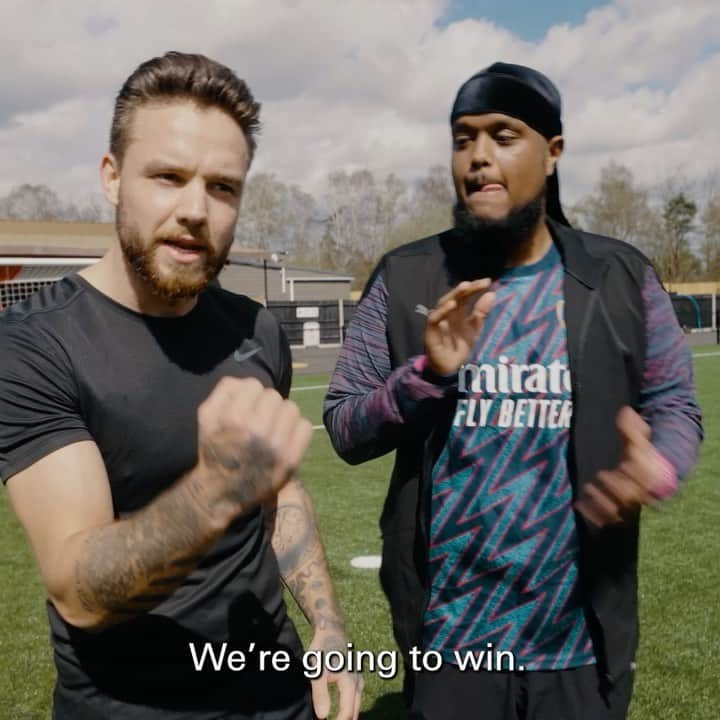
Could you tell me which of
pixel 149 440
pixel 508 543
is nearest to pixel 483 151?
pixel 508 543

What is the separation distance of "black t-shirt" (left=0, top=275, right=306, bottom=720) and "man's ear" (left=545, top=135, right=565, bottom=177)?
121 cm

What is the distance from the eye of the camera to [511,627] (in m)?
2.43

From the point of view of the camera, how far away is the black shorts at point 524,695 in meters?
2.42

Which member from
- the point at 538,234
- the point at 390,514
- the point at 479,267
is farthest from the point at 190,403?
the point at 538,234

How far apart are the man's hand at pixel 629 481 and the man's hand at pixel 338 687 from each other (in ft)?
2.62

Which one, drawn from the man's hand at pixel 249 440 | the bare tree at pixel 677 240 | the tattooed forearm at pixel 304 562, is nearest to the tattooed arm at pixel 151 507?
the man's hand at pixel 249 440

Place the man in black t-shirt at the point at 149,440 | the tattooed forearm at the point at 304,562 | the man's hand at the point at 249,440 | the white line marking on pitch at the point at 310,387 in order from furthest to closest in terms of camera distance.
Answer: the white line marking on pitch at the point at 310,387, the tattooed forearm at the point at 304,562, the man in black t-shirt at the point at 149,440, the man's hand at the point at 249,440

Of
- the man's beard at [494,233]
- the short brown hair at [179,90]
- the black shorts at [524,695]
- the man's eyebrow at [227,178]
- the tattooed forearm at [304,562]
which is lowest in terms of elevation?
the black shorts at [524,695]

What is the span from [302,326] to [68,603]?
99.5ft

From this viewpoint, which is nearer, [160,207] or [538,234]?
[160,207]

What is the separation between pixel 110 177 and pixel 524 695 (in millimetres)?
1862

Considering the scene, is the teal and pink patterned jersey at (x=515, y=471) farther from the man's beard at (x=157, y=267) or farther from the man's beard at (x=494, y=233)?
the man's beard at (x=157, y=267)

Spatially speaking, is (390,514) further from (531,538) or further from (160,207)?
(160,207)

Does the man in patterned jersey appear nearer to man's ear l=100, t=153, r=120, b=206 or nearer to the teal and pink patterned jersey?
the teal and pink patterned jersey
